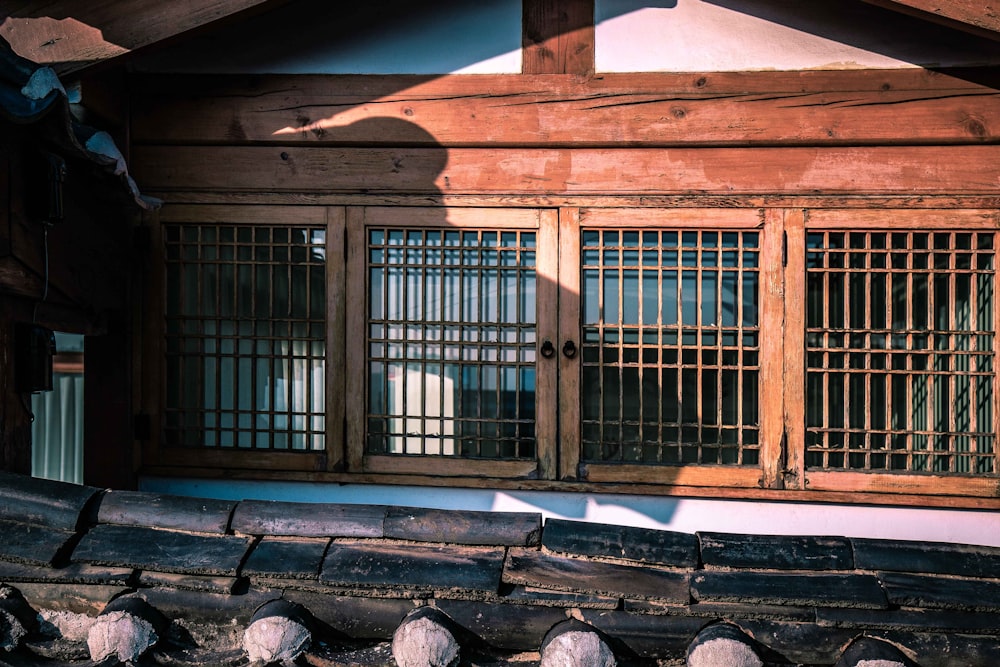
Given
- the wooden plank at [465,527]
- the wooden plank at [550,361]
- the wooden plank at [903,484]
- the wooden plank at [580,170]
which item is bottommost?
the wooden plank at [903,484]

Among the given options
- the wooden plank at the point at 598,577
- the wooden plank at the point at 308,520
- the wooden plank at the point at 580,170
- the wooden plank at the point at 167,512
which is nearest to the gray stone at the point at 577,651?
the wooden plank at the point at 598,577

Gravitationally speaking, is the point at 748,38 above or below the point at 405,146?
above

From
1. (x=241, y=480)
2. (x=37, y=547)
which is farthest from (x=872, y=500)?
(x=37, y=547)

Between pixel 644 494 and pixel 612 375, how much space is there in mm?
672

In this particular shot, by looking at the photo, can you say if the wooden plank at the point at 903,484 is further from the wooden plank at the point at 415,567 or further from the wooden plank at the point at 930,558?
the wooden plank at the point at 415,567

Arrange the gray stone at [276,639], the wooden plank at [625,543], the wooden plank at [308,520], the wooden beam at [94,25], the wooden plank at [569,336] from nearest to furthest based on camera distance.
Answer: the gray stone at [276,639] → the wooden plank at [625,543] → the wooden plank at [308,520] → the wooden beam at [94,25] → the wooden plank at [569,336]

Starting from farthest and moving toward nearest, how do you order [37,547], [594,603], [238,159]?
[238,159] < [37,547] < [594,603]

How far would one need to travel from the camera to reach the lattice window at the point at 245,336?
4047 millimetres

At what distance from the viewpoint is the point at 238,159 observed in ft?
13.2

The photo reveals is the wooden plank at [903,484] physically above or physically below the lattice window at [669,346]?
below

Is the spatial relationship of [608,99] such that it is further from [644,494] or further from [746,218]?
[644,494]

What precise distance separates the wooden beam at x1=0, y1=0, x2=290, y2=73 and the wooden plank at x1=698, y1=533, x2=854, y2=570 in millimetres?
3283

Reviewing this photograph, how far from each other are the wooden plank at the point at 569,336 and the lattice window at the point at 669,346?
6 centimetres

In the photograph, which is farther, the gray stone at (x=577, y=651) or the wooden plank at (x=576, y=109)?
the wooden plank at (x=576, y=109)
